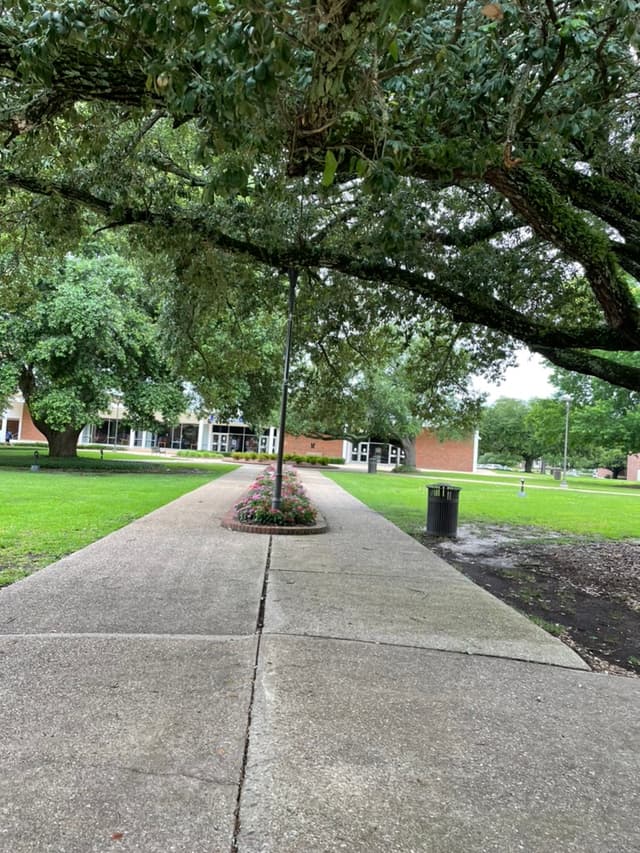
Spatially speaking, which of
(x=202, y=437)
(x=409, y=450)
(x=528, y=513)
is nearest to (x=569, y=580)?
(x=528, y=513)

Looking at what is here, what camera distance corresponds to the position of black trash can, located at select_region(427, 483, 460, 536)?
11281mm

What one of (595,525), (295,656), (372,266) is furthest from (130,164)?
(595,525)

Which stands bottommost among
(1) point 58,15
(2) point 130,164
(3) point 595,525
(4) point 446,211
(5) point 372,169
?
(3) point 595,525

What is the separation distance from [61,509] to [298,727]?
10.2 metres

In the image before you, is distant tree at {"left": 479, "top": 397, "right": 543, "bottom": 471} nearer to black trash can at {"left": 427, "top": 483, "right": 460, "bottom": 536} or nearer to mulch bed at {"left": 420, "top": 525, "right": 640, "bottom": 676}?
mulch bed at {"left": 420, "top": 525, "right": 640, "bottom": 676}

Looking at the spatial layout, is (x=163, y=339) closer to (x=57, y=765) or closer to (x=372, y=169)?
(x=372, y=169)

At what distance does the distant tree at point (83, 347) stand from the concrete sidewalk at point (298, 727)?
16.3 m

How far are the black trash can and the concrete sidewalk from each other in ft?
18.2

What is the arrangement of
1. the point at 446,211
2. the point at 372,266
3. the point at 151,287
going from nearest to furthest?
the point at 372,266 < the point at 446,211 < the point at 151,287

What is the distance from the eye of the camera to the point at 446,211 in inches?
425

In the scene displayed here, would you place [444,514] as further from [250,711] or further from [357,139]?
[250,711]

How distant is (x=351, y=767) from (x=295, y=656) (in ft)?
4.58

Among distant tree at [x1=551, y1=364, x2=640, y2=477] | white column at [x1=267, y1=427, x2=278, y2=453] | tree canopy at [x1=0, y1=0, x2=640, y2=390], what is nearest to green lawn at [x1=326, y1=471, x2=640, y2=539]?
tree canopy at [x1=0, y1=0, x2=640, y2=390]

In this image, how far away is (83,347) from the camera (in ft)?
71.7
